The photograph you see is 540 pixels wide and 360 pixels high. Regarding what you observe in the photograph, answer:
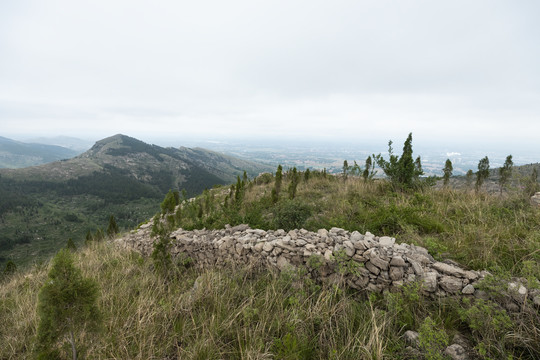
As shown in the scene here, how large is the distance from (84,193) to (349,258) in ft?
551

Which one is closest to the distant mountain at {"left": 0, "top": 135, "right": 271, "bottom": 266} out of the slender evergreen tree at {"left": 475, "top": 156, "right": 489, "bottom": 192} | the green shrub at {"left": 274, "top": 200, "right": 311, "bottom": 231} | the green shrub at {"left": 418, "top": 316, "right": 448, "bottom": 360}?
the slender evergreen tree at {"left": 475, "top": 156, "right": 489, "bottom": 192}

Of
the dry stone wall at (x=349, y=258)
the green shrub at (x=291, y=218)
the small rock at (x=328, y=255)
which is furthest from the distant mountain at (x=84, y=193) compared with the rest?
the small rock at (x=328, y=255)

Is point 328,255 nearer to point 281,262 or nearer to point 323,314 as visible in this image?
point 281,262

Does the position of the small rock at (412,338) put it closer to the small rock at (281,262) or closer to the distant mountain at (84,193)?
the small rock at (281,262)

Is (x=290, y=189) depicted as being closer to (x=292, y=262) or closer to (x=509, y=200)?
(x=292, y=262)

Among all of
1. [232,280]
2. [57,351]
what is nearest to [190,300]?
[232,280]

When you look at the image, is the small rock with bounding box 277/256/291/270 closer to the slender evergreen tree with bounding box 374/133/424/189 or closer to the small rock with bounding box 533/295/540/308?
the small rock with bounding box 533/295/540/308

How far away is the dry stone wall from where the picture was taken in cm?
291

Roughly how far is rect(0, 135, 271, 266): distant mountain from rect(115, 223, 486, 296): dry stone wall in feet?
206

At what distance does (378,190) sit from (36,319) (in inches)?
341

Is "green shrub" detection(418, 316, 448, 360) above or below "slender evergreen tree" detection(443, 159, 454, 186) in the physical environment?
below

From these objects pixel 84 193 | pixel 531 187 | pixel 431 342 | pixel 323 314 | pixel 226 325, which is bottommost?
pixel 84 193

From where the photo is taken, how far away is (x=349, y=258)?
3.45m

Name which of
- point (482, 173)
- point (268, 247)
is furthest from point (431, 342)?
point (482, 173)
